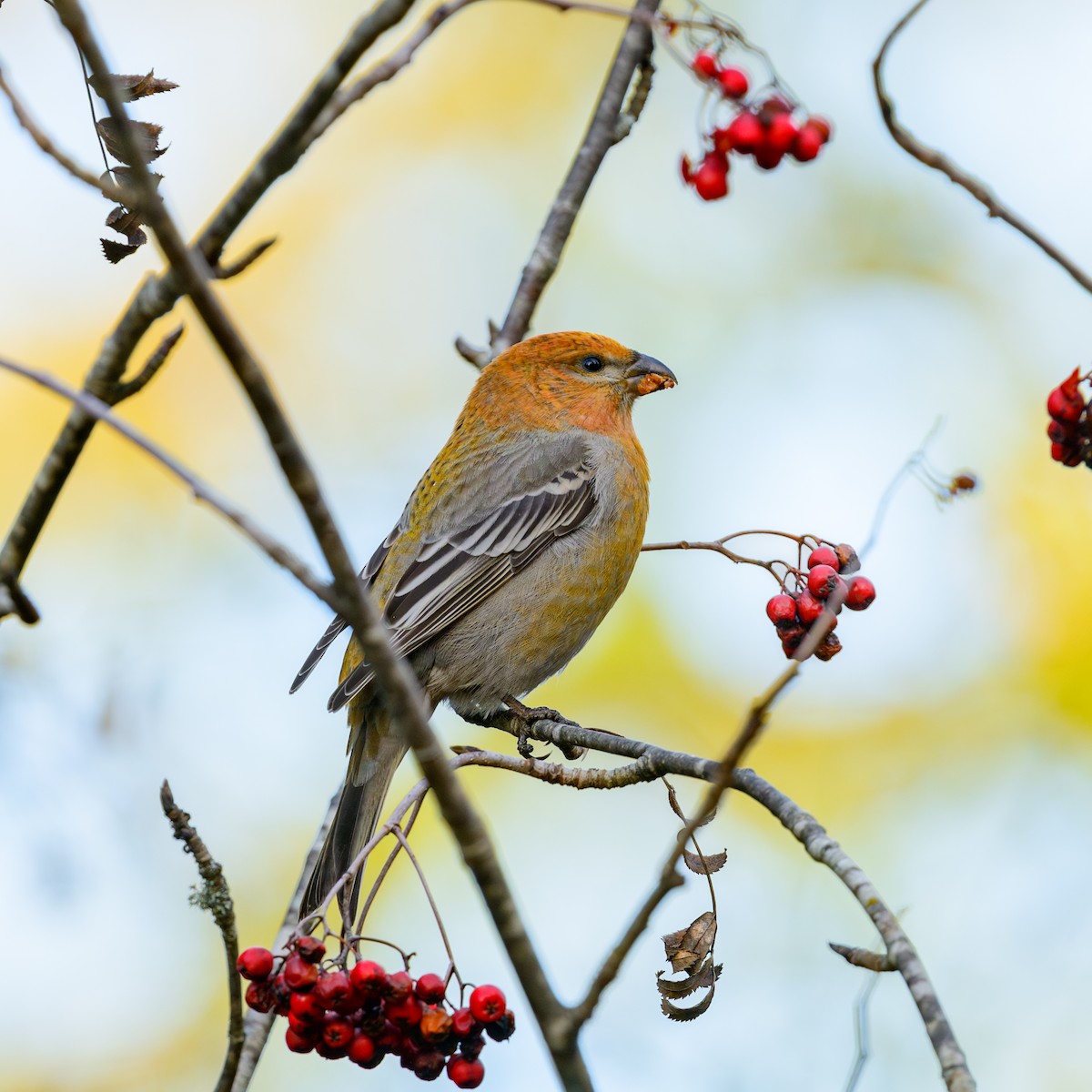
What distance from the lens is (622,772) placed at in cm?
305

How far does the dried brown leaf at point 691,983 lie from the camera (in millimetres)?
3115

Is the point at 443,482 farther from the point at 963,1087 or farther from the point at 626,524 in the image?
the point at 963,1087

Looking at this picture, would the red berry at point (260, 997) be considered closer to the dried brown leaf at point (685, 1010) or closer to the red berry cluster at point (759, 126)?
the dried brown leaf at point (685, 1010)

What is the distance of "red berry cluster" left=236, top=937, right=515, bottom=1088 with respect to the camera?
9.43 feet

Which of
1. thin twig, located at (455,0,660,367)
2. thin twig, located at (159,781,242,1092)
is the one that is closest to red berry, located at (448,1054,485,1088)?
thin twig, located at (159,781,242,1092)

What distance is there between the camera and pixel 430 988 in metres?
2.88

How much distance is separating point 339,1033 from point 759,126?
207cm

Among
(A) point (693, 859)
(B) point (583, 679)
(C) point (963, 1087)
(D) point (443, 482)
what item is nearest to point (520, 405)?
(D) point (443, 482)

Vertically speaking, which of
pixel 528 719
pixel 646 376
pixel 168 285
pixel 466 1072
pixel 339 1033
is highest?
pixel 646 376

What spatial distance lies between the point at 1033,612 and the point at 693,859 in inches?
196

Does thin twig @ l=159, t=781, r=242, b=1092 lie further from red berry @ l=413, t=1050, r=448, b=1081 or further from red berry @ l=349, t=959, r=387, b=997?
red berry @ l=413, t=1050, r=448, b=1081

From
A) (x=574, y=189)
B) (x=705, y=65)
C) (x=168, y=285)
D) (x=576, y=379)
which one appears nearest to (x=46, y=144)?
(x=168, y=285)

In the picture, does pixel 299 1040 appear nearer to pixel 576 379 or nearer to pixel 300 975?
pixel 300 975

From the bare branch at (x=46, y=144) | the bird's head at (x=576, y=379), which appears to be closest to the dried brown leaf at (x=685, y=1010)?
the bare branch at (x=46, y=144)
